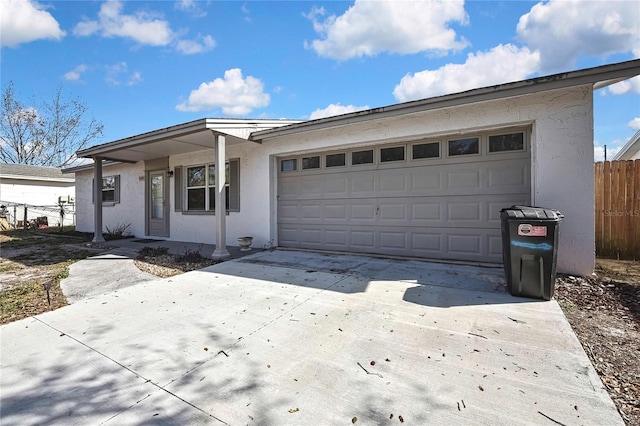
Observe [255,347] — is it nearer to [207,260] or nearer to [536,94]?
[207,260]

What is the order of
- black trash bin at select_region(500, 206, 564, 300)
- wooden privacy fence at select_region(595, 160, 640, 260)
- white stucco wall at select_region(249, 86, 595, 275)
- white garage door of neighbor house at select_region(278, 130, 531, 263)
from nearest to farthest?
black trash bin at select_region(500, 206, 564, 300) < white stucco wall at select_region(249, 86, 595, 275) < white garage door of neighbor house at select_region(278, 130, 531, 263) < wooden privacy fence at select_region(595, 160, 640, 260)

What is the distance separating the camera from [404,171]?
20.5ft

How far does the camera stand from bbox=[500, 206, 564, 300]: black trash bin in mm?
3654

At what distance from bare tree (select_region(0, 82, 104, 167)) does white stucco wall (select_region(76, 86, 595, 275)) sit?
25492mm

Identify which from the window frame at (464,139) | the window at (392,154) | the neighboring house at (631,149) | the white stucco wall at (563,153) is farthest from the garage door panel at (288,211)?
the neighboring house at (631,149)

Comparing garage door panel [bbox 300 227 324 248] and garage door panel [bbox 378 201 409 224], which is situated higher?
garage door panel [bbox 378 201 409 224]

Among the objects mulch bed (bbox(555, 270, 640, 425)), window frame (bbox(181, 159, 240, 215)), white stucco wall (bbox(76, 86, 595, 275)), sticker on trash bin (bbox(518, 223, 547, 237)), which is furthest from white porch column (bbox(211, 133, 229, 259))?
mulch bed (bbox(555, 270, 640, 425))

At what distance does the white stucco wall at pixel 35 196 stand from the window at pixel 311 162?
57.5 feet

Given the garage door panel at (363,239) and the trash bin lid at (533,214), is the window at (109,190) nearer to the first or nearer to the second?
the garage door panel at (363,239)

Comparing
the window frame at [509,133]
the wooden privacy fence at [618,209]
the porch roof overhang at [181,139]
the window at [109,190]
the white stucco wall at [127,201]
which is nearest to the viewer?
the window frame at [509,133]

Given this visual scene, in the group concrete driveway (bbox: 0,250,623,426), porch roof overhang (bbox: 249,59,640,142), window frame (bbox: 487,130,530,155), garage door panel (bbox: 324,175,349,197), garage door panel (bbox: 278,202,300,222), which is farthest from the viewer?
garage door panel (bbox: 278,202,300,222)

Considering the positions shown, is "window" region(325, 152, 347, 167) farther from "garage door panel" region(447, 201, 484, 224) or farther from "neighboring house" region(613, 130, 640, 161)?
"neighboring house" region(613, 130, 640, 161)

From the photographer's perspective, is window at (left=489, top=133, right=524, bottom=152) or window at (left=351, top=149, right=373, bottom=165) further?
window at (left=351, top=149, right=373, bottom=165)

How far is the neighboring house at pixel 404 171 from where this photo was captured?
4734 mm
